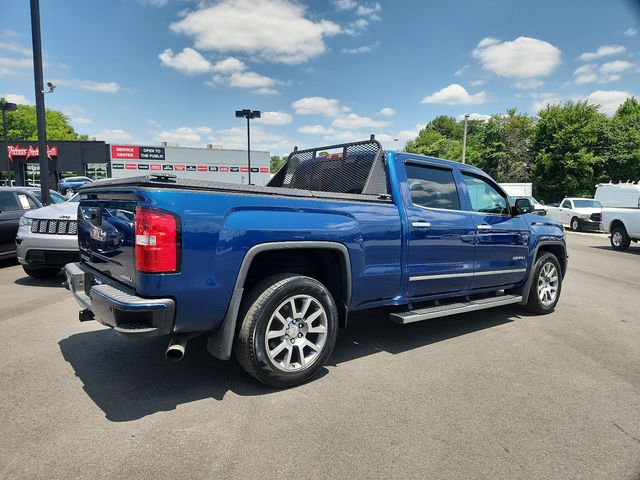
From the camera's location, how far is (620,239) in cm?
1460

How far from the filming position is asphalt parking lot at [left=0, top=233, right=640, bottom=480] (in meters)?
2.53

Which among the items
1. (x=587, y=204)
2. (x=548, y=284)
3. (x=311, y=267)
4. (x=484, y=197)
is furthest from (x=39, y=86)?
(x=587, y=204)

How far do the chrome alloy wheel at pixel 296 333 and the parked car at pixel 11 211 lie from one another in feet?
25.2

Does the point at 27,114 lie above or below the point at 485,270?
above

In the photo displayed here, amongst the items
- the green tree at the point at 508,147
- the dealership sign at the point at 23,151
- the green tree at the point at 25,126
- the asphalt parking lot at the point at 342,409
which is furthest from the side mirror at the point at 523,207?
the green tree at the point at 25,126

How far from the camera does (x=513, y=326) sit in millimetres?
5473

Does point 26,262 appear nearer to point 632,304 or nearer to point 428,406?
point 428,406

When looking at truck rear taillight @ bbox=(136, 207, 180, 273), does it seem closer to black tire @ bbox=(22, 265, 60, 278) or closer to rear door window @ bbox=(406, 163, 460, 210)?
rear door window @ bbox=(406, 163, 460, 210)

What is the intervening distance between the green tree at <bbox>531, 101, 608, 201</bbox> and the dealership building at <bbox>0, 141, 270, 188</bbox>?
2511 centimetres

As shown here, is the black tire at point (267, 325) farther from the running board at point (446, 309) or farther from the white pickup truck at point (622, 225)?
the white pickup truck at point (622, 225)

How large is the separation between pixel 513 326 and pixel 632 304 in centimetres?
282

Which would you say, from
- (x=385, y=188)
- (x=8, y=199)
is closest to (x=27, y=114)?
(x=8, y=199)

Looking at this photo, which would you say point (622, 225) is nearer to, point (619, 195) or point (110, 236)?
point (619, 195)

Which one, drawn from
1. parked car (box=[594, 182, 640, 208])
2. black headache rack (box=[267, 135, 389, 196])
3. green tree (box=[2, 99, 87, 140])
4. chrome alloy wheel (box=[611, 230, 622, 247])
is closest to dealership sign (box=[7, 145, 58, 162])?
green tree (box=[2, 99, 87, 140])
